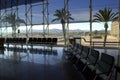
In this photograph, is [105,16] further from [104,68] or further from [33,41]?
[104,68]

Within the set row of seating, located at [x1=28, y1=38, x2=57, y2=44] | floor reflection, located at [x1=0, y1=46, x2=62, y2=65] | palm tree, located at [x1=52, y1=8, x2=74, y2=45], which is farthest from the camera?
palm tree, located at [x1=52, y1=8, x2=74, y2=45]

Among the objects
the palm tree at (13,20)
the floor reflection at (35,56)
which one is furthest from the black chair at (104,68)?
the palm tree at (13,20)

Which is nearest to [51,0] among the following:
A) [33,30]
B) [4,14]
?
[33,30]

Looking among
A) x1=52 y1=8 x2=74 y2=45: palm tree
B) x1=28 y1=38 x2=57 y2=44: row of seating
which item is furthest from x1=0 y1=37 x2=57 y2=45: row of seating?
x1=52 y1=8 x2=74 y2=45: palm tree

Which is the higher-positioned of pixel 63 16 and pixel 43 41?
pixel 63 16

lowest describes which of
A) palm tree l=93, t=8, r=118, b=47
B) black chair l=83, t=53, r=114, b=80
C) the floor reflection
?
the floor reflection

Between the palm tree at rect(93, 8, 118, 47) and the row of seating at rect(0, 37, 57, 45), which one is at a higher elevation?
the palm tree at rect(93, 8, 118, 47)

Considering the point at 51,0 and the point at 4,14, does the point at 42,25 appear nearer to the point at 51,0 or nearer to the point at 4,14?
the point at 51,0

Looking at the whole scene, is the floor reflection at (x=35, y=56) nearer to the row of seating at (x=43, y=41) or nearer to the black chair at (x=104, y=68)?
the row of seating at (x=43, y=41)

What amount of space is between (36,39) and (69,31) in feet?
8.60

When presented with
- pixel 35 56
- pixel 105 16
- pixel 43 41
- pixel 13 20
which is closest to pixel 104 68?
pixel 35 56

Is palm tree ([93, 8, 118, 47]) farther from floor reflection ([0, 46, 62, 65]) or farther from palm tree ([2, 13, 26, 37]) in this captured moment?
palm tree ([2, 13, 26, 37])

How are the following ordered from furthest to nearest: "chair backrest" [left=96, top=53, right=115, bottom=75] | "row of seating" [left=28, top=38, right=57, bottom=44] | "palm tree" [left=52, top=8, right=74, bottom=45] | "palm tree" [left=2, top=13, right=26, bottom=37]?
"palm tree" [left=2, top=13, right=26, bottom=37] < "palm tree" [left=52, top=8, right=74, bottom=45] < "row of seating" [left=28, top=38, right=57, bottom=44] < "chair backrest" [left=96, top=53, right=115, bottom=75]

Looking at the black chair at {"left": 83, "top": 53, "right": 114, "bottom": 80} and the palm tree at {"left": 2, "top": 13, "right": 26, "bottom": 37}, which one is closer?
the black chair at {"left": 83, "top": 53, "right": 114, "bottom": 80}
